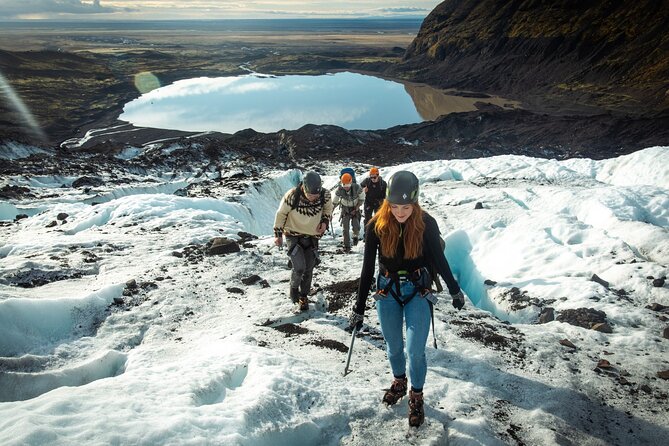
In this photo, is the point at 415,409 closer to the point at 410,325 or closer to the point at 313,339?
the point at 410,325

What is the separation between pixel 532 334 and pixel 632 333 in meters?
1.55

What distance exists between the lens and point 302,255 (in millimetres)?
6961

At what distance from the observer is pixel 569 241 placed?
1021 cm

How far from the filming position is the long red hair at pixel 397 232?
393cm

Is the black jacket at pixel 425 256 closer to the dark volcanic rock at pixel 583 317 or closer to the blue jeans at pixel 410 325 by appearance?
the blue jeans at pixel 410 325

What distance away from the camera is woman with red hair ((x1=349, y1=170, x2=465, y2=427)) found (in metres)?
3.91

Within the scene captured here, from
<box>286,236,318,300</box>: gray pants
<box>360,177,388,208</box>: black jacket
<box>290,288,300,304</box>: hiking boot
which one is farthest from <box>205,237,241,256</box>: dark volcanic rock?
<box>360,177,388,208</box>: black jacket

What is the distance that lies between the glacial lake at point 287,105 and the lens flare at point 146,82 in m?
1.89

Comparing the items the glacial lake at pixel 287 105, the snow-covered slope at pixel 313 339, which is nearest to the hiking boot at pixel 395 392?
the snow-covered slope at pixel 313 339

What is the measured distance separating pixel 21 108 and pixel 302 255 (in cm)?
7296

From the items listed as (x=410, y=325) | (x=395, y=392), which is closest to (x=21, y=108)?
(x=395, y=392)

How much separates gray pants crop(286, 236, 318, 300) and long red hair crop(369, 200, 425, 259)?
2.98 metres

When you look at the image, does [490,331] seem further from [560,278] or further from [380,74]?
[380,74]

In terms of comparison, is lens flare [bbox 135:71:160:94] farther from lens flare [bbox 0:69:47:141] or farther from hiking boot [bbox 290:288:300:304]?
hiking boot [bbox 290:288:300:304]
